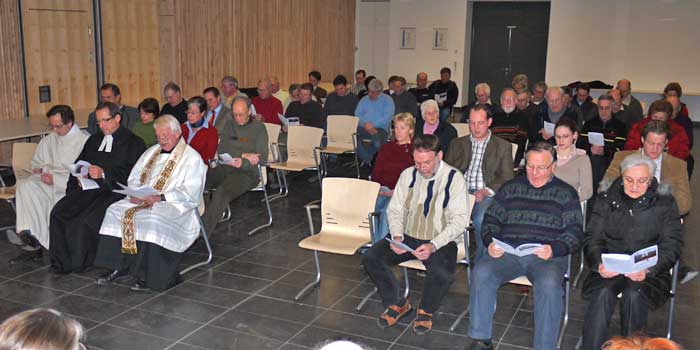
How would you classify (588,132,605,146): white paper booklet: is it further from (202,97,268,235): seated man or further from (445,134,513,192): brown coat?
(202,97,268,235): seated man

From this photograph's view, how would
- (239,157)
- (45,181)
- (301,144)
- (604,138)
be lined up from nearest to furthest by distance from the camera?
(45,181), (239,157), (604,138), (301,144)

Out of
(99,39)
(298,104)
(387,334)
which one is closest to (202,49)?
(99,39)

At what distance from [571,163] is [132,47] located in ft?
25.6

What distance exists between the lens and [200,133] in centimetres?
682

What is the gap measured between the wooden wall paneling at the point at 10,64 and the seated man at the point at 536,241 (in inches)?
282

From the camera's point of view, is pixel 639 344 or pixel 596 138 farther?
pixel 596 138

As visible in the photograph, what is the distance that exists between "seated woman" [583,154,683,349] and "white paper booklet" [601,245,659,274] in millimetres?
61

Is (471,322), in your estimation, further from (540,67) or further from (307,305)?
(540,67)

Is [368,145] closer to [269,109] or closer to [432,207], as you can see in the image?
[269,109]

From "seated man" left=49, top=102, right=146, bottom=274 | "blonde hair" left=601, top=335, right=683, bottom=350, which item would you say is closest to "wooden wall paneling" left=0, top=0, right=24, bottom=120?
"seated man" left=49, top=102, right=146, bottom=274

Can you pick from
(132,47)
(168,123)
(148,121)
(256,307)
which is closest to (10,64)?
(132,47)

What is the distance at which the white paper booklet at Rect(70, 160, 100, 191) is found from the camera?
5.78m

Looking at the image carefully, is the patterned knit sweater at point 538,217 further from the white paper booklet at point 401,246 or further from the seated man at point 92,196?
the seated man at point 92,196

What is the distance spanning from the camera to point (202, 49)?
40.7 ft
